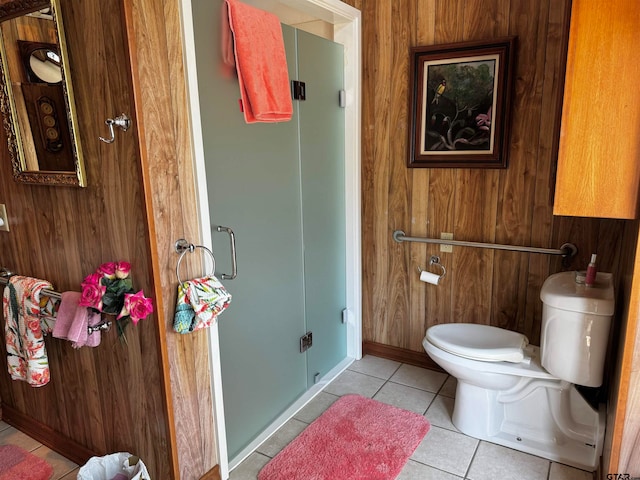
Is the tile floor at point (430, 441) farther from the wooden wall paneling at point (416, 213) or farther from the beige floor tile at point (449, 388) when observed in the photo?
the wooden wall paneling at point (416, 213)

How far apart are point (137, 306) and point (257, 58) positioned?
1076mm

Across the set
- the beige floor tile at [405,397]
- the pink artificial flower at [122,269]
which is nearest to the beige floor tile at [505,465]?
the beige floor tile at [405,397]

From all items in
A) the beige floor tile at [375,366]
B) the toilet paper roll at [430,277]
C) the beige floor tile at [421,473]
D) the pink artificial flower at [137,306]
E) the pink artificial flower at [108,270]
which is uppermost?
the pink artificial flower at [108,270]

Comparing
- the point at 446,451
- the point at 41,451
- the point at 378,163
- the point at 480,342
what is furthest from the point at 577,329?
the point at 41,451

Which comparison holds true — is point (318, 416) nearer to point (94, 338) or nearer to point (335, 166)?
point (94, 338)

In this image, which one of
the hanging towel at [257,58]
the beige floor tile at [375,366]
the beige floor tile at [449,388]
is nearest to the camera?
the hanging towel at [257,58]

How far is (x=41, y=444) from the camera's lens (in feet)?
6.97

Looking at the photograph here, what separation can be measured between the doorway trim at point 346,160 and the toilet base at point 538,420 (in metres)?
0.87

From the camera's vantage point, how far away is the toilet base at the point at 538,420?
1913 mm

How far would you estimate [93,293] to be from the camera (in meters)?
1.46

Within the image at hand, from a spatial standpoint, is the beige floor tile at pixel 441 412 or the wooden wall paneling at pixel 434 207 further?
the wooden wall paneling at pixel 434 207

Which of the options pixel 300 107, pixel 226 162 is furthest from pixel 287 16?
pixel 226 162

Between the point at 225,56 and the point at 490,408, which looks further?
the point at 490,408

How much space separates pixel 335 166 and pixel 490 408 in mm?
1509
